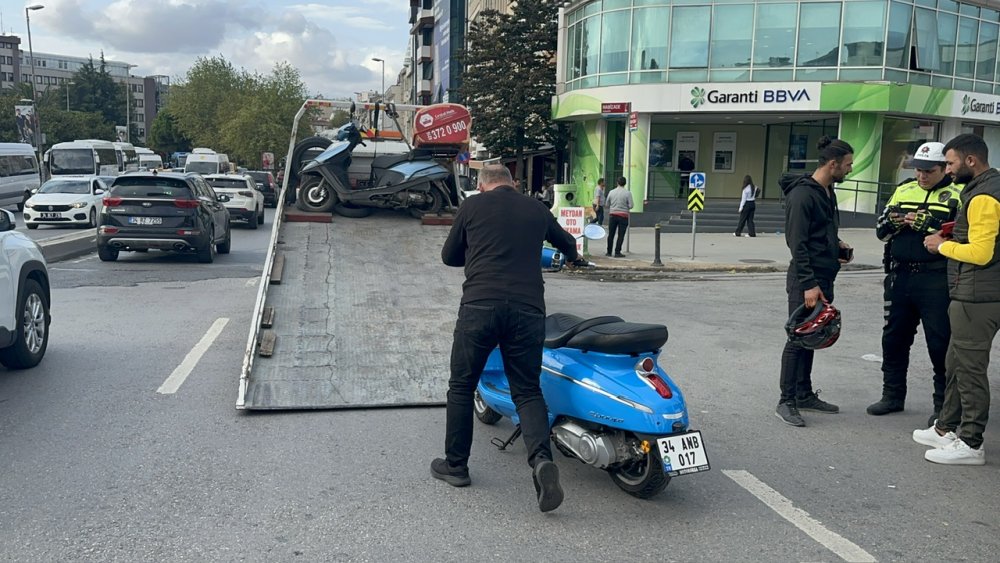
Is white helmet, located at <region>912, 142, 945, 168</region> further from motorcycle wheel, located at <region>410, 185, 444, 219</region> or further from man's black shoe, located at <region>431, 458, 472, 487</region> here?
motorcycle wheel, located at <region>410, 185, 444, 219</region>

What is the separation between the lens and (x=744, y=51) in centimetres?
2772

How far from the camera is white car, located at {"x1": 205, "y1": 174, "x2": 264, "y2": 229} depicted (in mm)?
25031

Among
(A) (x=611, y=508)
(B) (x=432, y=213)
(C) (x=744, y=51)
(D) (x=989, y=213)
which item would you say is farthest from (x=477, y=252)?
(C) (x=744, y=51)

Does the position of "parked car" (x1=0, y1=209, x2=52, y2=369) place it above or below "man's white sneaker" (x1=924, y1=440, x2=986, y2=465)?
above

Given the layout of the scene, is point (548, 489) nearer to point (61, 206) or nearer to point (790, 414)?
point (790, 414)

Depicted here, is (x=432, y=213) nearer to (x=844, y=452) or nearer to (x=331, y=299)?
(x=331, y=299)

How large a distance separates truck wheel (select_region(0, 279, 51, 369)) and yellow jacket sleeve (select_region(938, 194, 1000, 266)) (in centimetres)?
704

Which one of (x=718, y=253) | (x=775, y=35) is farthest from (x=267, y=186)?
(x=718, y=253)

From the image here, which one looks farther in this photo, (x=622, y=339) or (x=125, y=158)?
(x=125, y=158)

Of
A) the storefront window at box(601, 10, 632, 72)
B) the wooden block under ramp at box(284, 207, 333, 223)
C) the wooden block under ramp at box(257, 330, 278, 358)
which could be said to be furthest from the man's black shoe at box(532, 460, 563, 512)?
the storefront window at box(601, 10, 632, 72)

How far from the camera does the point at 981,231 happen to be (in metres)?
5.08

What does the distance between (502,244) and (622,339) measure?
83 cm

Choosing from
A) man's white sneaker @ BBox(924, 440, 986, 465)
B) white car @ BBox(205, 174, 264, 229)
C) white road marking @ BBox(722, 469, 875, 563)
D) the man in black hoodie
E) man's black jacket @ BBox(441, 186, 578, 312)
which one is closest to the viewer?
white road marking @ BBox(722, 469, 875, 563)

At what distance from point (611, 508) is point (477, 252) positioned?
1549 millimetres
